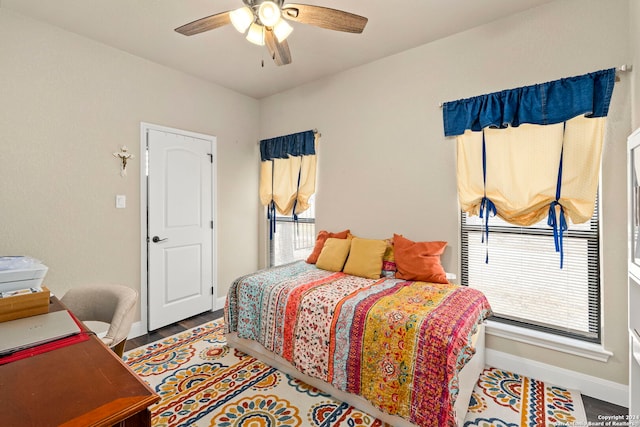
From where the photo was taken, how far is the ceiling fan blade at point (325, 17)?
1747mm

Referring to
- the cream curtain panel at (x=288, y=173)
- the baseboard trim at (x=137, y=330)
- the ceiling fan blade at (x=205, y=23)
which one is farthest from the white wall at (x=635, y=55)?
the baseboard trim at (x=137, y=330)

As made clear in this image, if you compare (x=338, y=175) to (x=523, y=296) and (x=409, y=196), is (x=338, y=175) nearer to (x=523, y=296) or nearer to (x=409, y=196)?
(x=409, y=196)

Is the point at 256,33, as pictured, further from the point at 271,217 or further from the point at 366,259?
the point at 271,217

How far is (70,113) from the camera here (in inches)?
104

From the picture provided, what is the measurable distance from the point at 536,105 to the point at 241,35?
97.9 inches

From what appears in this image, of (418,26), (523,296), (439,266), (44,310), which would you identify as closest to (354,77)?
(418,26)

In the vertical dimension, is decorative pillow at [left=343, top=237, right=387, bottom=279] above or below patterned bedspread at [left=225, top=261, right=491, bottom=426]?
above

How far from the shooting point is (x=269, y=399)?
206 cm

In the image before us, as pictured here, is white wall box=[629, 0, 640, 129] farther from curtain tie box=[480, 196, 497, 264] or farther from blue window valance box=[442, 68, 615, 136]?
curtain tie box=[480, 196, 497, 264]

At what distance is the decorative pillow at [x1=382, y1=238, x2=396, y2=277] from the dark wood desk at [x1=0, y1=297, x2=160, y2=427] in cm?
219

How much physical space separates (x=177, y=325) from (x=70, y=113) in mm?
2327

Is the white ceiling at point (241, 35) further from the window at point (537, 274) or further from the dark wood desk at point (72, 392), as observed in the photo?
the dark wood desk at point (72, 392)

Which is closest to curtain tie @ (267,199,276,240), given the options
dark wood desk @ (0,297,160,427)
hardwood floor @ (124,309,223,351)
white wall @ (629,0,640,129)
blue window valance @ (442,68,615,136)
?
hardwood floor @ (124,309,223,351)

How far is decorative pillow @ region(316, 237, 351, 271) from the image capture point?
2.95 metres
